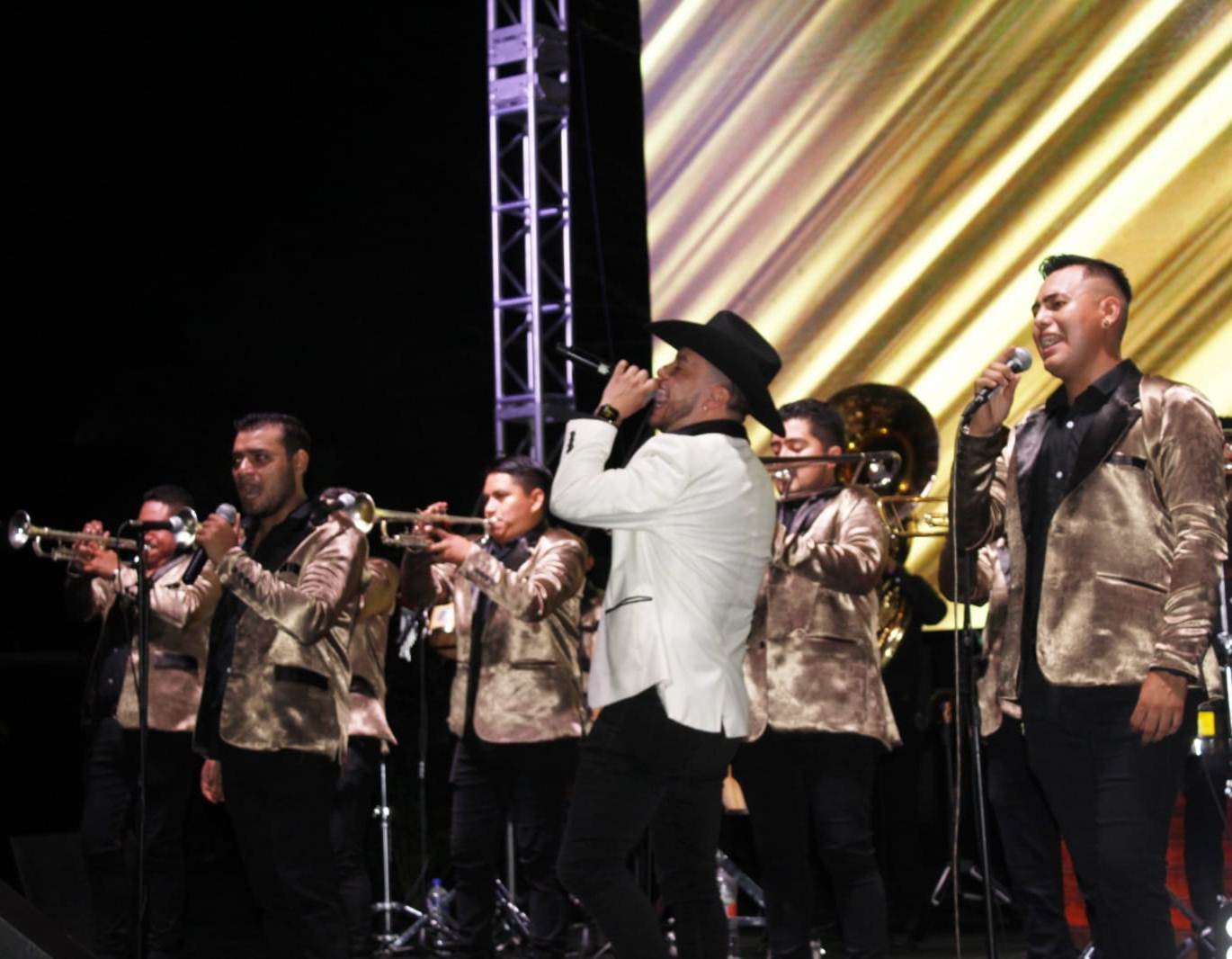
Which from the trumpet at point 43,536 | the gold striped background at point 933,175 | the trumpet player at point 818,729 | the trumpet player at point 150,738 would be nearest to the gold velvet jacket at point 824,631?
the trumpet player at point 818,729

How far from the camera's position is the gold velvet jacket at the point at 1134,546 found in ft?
12.1

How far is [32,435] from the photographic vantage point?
8.74m

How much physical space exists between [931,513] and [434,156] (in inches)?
167

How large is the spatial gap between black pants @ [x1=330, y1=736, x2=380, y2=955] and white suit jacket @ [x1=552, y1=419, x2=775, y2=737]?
291 cm

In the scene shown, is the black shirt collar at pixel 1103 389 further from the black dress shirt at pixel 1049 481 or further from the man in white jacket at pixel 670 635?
the man in white jacket at pixel 670 635

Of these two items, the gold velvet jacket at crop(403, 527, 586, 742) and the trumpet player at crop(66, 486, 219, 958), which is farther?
the trumpet player at crop(66, 486, 219, 958)

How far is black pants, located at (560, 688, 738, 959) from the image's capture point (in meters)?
3.83

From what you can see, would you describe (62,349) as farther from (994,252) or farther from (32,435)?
(994,252)

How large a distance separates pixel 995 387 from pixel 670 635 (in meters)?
0.94

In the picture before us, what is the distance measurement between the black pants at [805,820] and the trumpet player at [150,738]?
90.4 inches

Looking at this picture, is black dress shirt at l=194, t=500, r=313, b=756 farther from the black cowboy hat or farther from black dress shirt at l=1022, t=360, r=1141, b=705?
black dress shirt at l=1022, t=360, r=1141, b=705

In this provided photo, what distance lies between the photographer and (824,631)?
18.1ft

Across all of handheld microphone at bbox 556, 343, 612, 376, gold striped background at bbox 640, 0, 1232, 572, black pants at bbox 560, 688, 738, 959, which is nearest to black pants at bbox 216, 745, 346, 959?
black pants at bbox 560, 688, 738, 959

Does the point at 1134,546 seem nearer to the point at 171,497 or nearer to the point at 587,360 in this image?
the point at 587,360
